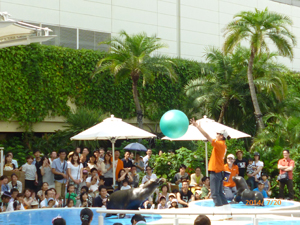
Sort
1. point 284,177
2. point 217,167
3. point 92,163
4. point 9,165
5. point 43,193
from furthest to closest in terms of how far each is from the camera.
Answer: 1. point 284,177
2. point 92,163
3. point 9,165
4. point 43,193
5. point 217,167

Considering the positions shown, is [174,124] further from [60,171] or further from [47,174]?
[47,174]

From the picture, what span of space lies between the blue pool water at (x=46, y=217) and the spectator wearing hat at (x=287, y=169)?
673cm

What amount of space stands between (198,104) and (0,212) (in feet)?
50.1

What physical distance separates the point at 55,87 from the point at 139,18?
286 inches

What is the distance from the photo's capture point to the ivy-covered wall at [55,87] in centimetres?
2164

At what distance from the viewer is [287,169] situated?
14906 millimetres

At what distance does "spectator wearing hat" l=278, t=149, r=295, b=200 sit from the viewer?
14.9m

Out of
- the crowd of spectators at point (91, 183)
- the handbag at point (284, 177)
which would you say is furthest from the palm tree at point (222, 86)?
the handbag at point (284, 177)

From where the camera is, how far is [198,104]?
2478cm

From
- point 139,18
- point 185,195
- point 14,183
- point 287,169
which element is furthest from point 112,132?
point 139,18

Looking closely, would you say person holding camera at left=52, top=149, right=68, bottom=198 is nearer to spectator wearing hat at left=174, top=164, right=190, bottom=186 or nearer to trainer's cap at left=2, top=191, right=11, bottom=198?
trainer's cap at left=2, top=191, right=11, bottom=198

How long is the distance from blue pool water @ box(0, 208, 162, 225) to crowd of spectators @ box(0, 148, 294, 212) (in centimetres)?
85

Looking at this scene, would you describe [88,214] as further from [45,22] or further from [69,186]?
[45,22]

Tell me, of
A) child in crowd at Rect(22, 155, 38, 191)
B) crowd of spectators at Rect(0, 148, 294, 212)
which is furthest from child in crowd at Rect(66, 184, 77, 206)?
child in crowd at Rect(22, 155, 38, 191)
